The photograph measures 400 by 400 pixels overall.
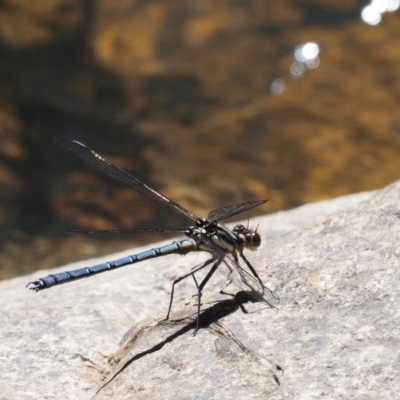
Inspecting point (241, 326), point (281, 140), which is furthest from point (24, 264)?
point (241, 326)

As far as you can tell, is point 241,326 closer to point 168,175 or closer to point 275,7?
point 168,175

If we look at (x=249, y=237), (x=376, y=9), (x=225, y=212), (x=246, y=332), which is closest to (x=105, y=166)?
(x=225, y=212)

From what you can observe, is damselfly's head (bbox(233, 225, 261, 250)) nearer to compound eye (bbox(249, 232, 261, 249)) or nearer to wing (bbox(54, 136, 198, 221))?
compound eye (bbox(249, 232, 261, 249))

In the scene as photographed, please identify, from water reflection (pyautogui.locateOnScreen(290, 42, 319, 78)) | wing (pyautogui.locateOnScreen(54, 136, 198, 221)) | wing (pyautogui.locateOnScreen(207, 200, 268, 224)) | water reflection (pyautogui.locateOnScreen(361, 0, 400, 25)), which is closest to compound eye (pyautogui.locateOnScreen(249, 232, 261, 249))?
wing (pyautogui.locateOnScreen(207, 200, 268, 224))

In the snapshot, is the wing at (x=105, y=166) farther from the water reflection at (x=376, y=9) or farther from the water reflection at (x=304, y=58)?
the water reflection at (x=376, y=9)

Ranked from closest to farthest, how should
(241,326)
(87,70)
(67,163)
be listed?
(241,326) < (67,163) < (87,70)

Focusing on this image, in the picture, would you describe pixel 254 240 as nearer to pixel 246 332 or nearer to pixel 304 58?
pixel 246 332
